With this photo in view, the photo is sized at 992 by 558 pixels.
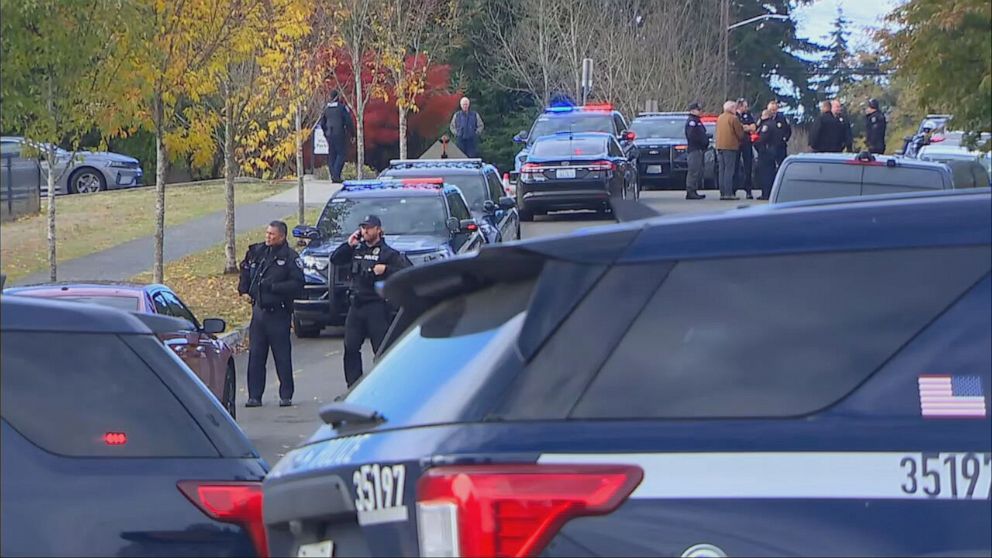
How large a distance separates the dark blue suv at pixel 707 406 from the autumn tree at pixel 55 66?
786 cm

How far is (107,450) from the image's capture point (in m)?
4.50

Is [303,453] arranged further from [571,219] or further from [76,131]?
[571,219]

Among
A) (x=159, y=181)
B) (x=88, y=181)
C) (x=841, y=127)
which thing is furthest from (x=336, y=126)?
(x=159, y=181)

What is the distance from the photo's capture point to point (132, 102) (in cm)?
1622

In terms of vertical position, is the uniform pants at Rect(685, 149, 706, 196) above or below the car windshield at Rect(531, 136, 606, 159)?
below

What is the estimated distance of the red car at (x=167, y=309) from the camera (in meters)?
→ 11.2

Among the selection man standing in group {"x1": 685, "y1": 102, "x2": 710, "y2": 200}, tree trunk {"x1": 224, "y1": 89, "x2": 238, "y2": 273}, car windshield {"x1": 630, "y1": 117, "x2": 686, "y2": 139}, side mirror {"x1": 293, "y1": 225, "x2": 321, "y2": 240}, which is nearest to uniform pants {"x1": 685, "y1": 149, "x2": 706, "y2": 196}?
man standing in group {"x1": 685, "y1": 102, "x2": 710, "y2": 200}

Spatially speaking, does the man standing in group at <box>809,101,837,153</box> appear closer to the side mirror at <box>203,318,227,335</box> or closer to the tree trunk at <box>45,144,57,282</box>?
the tree trunk at <box>45,144,57,282</box>

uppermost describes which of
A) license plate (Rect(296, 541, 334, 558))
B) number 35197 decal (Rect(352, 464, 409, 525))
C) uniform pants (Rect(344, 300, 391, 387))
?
number 35197 decal (Rect(352, 464, 409, 525))

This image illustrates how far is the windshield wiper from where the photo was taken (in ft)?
12.5

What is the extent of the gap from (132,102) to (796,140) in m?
60.8

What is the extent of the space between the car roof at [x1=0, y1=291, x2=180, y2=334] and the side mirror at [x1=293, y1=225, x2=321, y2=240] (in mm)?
12997

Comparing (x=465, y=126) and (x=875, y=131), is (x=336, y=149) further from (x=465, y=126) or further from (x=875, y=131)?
(x=875, y=131)

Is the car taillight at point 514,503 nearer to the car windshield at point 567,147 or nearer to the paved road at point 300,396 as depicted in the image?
the paved road at point 300,396
